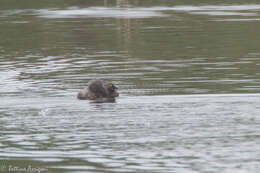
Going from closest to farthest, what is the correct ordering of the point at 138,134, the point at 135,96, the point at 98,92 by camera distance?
the point at 138,134 → the point at 135,96 → the point at 98,92

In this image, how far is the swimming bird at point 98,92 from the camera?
19.9m

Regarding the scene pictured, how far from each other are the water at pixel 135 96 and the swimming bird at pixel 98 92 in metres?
0.33

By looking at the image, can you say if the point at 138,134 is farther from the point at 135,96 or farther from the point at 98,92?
the point at 98,92

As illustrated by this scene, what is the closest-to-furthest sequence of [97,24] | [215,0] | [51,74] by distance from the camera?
[51,74], [97,24], [215,0]

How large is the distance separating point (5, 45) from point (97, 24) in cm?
1050

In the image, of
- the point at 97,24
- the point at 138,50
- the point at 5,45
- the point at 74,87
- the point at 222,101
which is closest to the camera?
the point at 222,101

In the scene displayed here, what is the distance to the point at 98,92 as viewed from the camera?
2047 cm

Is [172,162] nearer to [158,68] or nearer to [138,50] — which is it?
[158,68]

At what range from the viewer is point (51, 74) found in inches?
1024

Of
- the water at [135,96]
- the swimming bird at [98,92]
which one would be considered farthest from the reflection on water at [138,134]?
the swimming bird at [98,92]

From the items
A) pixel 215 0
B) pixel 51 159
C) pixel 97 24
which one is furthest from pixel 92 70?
pixel 215 0

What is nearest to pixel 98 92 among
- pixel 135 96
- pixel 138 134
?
pixel 135 96

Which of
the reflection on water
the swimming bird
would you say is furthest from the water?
the swimming bird

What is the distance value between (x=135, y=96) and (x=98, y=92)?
3.53 feet
